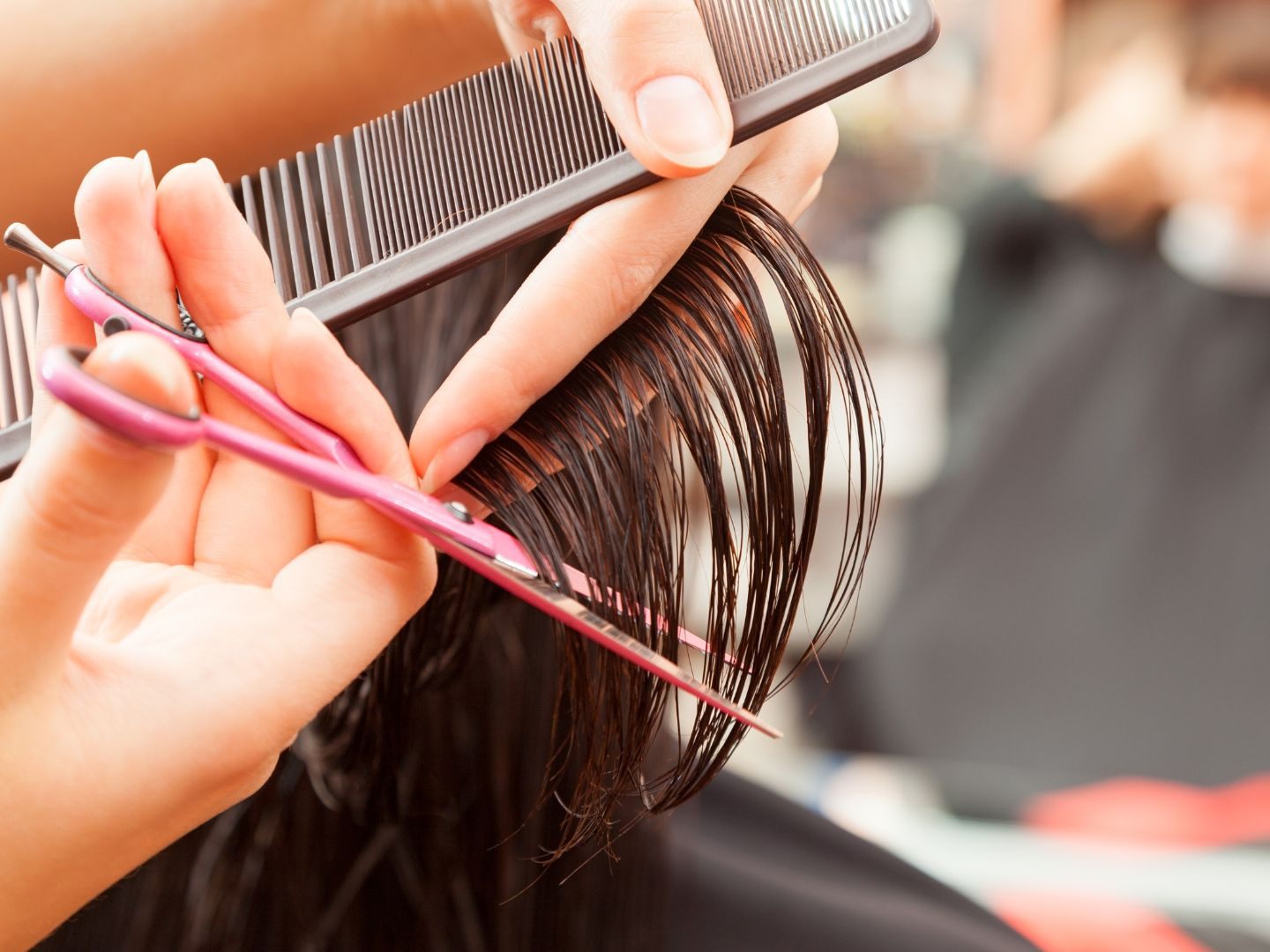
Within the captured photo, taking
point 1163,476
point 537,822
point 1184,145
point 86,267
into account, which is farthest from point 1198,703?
point 86,267

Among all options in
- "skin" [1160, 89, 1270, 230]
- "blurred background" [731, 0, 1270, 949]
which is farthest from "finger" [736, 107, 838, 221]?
"skin" [1160, 89, 1270, 230]

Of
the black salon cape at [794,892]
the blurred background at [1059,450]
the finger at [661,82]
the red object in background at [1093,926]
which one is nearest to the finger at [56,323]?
the finger at [661,82]

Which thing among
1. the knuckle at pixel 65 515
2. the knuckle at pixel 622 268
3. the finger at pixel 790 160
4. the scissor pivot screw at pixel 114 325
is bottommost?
the knuckle at pixel 65 515

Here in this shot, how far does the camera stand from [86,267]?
432mm

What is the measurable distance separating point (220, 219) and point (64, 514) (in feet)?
0.55

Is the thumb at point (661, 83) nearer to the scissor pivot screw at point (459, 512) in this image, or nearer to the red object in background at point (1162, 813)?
the scissor pivot screw at point (459, 512)

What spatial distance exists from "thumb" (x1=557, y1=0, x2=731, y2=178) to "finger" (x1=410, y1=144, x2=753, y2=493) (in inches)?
1.3

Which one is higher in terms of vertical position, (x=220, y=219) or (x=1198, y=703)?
(x=1198, y=703)

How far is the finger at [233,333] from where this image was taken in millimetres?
430

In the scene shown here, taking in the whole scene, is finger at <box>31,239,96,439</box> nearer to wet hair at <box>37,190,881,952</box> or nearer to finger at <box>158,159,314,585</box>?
finger at <box>158,159,314,585</box>

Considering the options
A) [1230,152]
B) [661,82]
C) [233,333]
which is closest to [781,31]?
[661,82]

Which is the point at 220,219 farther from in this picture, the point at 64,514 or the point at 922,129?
the point at 922,129

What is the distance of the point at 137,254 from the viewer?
43cm

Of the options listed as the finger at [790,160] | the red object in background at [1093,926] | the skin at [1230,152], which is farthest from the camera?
the skin at [1230,152]
